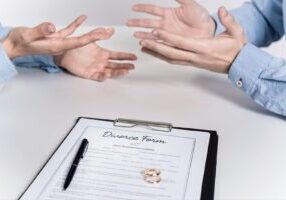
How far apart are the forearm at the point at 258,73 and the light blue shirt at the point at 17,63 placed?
18.6 inches

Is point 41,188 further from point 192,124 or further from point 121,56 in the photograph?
point 121,56

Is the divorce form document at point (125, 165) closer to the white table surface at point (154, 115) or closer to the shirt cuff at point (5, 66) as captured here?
the white table surface at point (154, 115)

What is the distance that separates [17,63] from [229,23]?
58 cm

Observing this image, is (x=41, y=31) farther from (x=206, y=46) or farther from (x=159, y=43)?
(x=206, y=46)

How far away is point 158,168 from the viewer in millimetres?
644

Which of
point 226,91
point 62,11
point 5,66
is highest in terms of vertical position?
point 5,66

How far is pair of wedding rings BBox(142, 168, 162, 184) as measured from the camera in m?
0.61

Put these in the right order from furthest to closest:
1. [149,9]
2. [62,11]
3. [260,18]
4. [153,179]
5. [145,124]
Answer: [62,11] < [260,18] < [149,9] < [145,124] < [153,179]

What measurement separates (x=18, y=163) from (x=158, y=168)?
234 mm

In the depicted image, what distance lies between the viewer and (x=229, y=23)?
2.85 feet

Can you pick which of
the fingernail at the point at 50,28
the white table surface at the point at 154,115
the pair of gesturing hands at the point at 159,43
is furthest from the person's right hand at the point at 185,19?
the fingernail at the point at 50,28

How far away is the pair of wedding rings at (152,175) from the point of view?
611 millimetres

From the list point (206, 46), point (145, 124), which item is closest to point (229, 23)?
point (206, 46)

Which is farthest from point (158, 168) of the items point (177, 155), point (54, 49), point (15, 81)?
point (15, 81)
